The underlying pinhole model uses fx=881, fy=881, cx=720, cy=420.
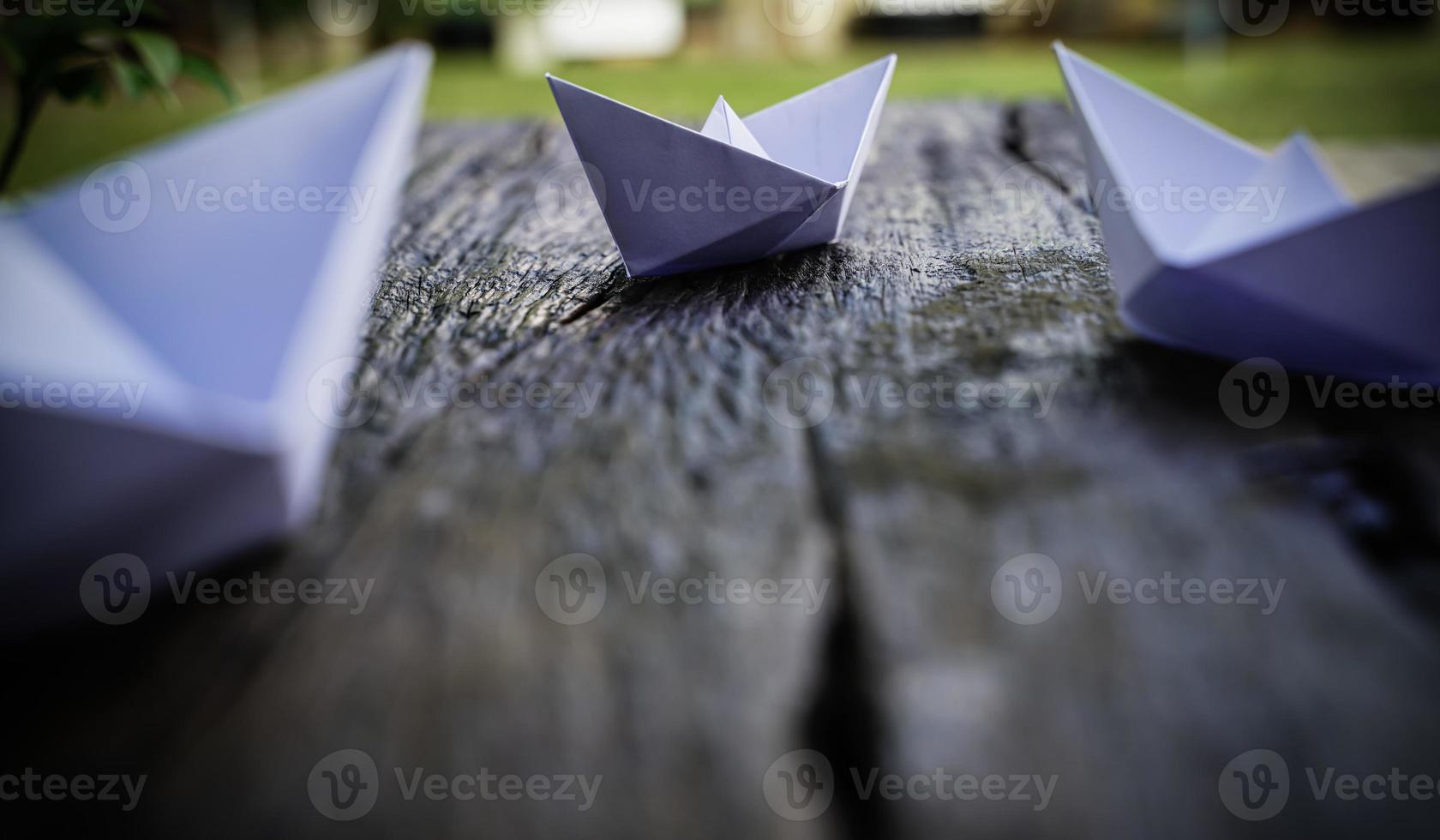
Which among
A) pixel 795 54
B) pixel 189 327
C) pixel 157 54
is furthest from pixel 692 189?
pixel 795 54

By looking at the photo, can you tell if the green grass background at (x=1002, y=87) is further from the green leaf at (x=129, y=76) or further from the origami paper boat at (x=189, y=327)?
the origami paper boat at (x=189, y=327)

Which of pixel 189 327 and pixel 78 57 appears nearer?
pixel 189 327

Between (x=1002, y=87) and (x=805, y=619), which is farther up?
(x=805, y=619)

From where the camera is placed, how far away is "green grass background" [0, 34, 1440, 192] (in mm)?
2742

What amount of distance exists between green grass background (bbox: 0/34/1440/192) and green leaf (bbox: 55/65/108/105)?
146 cm

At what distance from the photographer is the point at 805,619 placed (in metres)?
0.26

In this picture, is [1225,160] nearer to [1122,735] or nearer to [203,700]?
[1122,735]

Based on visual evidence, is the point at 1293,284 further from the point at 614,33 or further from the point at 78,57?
the point at 614,33

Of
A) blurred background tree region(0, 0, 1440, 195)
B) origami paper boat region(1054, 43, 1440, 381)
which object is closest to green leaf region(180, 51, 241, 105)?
origami paper boat region(1054, 43, 1440, 381)

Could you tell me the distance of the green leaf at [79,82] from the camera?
708 millimetres

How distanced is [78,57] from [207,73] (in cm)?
9

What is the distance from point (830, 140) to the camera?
60cm

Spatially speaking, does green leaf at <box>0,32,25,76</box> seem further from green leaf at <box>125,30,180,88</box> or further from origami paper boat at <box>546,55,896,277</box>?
origami paper boat at <box>546,55,896,277</box>

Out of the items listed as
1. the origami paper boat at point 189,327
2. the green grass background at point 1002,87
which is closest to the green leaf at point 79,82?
the origami paper boat at point 189,327
